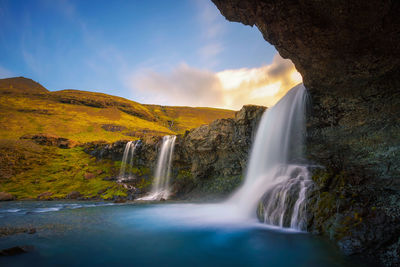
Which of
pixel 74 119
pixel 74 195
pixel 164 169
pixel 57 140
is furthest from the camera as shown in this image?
pixel 74 119

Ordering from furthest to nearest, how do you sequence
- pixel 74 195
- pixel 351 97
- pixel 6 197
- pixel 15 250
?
pixel 74 195 → pixel 6 197 → pixel 351 97 → pixel 15 250

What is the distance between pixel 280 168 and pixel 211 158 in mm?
11646

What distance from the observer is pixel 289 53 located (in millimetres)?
11180

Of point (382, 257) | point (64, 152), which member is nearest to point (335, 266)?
→ point (382, 257)

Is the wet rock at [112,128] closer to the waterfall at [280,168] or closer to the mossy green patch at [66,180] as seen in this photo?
the mossy green patch at [66,180]

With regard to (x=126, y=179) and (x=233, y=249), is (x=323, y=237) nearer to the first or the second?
(x=233, y=249)

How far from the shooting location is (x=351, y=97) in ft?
39.5

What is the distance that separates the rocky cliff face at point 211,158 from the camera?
2130 centimetres

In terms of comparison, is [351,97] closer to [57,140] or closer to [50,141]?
[57,140]

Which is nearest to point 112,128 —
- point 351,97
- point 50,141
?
point 50,141

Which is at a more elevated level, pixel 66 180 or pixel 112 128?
pixel 112 128

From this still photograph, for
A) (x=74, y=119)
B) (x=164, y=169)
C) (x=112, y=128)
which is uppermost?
(x=74, y=119)

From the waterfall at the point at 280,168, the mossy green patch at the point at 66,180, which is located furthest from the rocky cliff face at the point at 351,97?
the mossy green patch at the point at 66,180

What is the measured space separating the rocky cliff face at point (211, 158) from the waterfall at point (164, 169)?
795 mm
